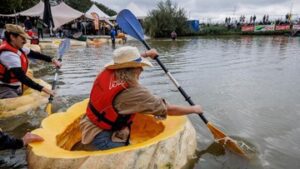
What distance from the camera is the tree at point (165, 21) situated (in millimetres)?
35688

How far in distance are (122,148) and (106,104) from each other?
40 cm

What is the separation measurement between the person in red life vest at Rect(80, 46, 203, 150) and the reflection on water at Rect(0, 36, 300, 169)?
4.43ft

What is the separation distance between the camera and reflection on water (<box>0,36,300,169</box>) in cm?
434

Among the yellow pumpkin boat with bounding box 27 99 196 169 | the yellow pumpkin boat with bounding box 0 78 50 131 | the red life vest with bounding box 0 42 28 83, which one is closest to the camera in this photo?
the yellow pumpkin boat with bounding box 27 99 196 169

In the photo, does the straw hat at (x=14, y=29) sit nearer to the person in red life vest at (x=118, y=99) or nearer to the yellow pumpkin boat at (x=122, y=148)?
the yellow pumpkin boat at (x=122, y=148)

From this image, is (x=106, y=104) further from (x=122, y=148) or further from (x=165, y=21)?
(x=165, y=21)

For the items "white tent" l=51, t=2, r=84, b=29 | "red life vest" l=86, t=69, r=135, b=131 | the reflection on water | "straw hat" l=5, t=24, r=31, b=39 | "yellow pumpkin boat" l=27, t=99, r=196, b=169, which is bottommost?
the reflection on water

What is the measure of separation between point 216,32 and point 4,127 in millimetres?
32695

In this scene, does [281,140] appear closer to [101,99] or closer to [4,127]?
Answer: [101,99]

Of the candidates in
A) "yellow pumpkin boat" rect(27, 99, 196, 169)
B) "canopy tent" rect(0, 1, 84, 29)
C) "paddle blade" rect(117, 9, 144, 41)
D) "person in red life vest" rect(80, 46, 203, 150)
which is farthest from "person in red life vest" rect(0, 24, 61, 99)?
"canopy tent" rect(0, 1, 84, 29)

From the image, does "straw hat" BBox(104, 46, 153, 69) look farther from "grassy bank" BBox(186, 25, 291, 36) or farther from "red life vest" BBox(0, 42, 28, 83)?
"grassy bank" BBox(186, 25, 291, 36)

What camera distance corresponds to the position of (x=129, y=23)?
4.65m

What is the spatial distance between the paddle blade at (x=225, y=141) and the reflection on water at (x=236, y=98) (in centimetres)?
8

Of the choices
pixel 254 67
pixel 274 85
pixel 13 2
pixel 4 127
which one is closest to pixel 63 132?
pixel 4 127
